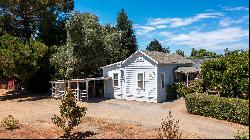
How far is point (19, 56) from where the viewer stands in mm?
34250

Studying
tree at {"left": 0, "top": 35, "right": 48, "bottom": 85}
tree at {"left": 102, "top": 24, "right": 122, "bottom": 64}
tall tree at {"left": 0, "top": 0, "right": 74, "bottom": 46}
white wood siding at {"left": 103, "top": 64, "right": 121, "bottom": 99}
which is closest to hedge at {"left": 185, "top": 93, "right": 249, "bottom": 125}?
white wood siding at {"left": 103, "top": 64, "right": 121, "bottom": 99}

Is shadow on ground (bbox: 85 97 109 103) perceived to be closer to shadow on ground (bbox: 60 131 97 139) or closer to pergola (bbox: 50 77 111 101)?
pergola (bbox: 50 77 111 101)

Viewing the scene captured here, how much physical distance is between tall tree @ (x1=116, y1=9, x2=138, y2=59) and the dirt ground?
20658 millimetres

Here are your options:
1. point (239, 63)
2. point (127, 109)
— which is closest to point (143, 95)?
point (127, 109)

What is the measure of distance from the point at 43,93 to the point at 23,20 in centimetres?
908

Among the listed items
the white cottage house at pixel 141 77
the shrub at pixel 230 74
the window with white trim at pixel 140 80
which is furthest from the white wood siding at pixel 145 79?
the shrub at pixel 230 74

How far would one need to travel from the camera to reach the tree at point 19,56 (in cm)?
3394

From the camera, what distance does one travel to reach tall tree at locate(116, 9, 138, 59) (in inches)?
2048

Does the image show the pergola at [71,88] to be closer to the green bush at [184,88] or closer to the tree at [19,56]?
the tree at [19,56]

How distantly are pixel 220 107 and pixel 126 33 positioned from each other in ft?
104

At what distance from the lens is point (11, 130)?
64.5 ft

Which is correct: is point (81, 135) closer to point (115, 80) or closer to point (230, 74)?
point (230, 74)

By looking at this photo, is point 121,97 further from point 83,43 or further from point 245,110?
point 245,110

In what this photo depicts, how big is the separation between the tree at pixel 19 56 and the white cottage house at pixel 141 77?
755cm
